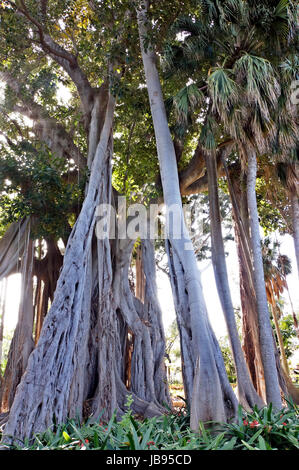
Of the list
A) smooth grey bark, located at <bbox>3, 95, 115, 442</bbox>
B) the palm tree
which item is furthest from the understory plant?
the palm tree

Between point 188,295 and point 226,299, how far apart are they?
155cm

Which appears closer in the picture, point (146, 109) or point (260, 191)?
point (146, 109)

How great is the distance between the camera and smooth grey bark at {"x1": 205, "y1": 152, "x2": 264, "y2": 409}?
4367 millimetres

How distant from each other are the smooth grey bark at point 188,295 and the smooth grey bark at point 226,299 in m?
1.11

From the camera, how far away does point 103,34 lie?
5473 millimetres

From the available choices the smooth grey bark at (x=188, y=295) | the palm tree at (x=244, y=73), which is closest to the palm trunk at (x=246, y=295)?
the palm tree at (x=244, y=73)

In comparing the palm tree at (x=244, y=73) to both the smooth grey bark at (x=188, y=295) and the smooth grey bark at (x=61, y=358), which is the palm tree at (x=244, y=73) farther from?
the smooth grey bark at (x=61, y=358)

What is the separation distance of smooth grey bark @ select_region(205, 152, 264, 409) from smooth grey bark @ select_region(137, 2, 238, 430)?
1107mm

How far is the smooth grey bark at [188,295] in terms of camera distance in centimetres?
271

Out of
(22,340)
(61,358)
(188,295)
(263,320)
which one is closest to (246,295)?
(263,320)

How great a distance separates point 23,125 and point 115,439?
7112 mm

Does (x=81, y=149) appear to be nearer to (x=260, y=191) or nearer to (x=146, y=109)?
(x=146, y=109)
